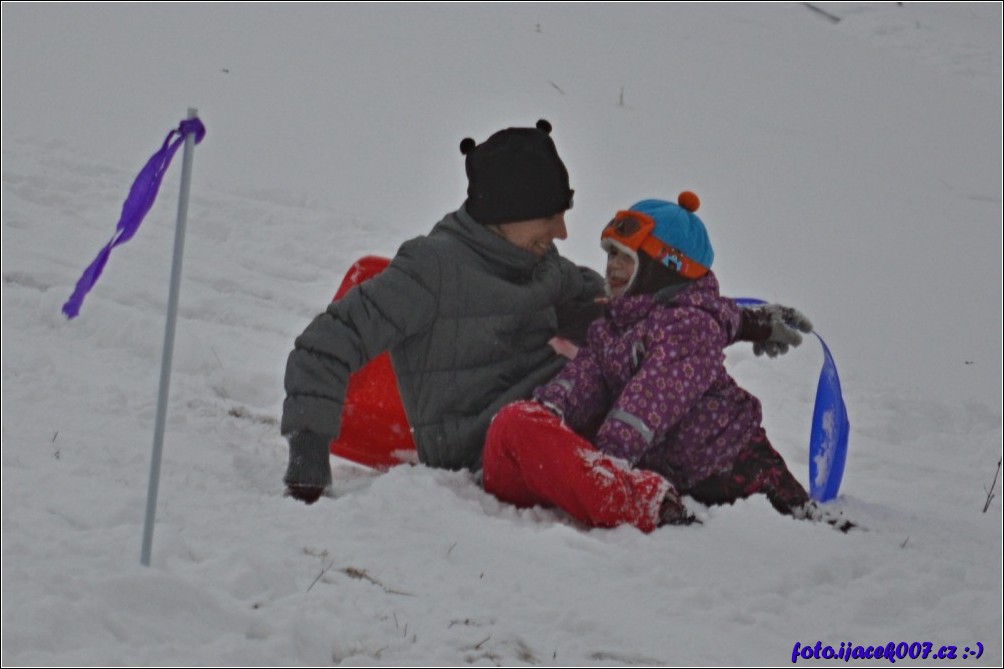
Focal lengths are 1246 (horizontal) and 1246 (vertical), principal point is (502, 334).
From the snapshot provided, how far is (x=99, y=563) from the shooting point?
2385 millimetres

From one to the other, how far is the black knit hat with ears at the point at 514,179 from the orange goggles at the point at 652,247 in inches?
8.8

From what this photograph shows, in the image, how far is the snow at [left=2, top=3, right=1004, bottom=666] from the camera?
8.07 feet

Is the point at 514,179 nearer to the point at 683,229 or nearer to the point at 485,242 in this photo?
the point at 485,242

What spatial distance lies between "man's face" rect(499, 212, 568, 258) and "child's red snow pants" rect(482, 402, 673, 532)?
0.62 metres

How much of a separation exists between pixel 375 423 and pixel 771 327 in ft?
4.15

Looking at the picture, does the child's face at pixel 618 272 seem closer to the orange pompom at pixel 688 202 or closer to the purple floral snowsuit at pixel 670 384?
the purple floral snowsuit at pixel 670 384

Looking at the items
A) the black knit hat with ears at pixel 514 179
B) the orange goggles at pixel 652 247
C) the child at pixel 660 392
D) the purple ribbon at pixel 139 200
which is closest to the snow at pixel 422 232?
the child at pixel 660 392

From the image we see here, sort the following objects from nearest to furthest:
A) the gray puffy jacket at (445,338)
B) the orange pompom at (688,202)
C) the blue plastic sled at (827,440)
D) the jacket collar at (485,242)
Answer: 1. the gray puffy jacket at (445,338)
2. the jacket collar at (485,242)
3. the orange pompom at (688,202)
4. the blue plastic sled at (827,440)

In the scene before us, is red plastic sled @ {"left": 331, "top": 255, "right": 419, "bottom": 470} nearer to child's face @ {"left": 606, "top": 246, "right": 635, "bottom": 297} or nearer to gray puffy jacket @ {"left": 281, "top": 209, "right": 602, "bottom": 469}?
gray puffy jacket @ {"left": 281, "top": 209, "right": 602, "bottom": 469}

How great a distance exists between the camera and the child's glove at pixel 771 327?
152 inches

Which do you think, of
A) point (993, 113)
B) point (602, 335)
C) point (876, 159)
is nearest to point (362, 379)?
point (602, 335)

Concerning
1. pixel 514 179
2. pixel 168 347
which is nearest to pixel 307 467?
pixel 168 347

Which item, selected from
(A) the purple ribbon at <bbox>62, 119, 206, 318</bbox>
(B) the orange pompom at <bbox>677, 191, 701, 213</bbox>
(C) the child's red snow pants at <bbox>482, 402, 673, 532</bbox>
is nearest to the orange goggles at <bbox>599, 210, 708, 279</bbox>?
(B) the orange pompom at <bbox>677, 191, 701, 213</bbox>

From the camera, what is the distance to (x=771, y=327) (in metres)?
3.88
